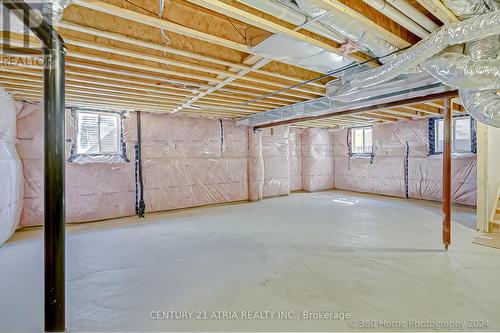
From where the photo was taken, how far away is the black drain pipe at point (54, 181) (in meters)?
1.45

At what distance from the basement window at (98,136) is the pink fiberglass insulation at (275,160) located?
3427 mm

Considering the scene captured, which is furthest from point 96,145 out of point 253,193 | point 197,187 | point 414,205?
point 414,205

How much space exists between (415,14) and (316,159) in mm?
6366

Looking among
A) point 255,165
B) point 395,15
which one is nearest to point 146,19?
point 395,15

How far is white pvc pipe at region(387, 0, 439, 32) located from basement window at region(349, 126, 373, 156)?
601 cm

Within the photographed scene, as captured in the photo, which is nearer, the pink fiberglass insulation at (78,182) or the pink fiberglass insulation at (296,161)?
the pink fiberglass insulation at (78,182)

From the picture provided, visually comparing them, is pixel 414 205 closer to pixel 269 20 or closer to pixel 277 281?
pixel 277 281

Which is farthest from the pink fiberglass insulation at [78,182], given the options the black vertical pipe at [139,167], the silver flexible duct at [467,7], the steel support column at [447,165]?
the steel support column at [447,165]

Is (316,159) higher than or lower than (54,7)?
lower

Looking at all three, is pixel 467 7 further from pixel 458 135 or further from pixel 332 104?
pixel 458 135

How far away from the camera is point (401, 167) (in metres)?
6.58

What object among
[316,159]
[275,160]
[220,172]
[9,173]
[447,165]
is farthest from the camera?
[316,159]

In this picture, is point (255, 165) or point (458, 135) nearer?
point (458, 135)

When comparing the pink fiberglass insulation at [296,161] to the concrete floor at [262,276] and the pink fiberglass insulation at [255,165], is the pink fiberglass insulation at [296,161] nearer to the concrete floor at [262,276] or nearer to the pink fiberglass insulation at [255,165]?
the pink fiberglass insulation at [255,165]
